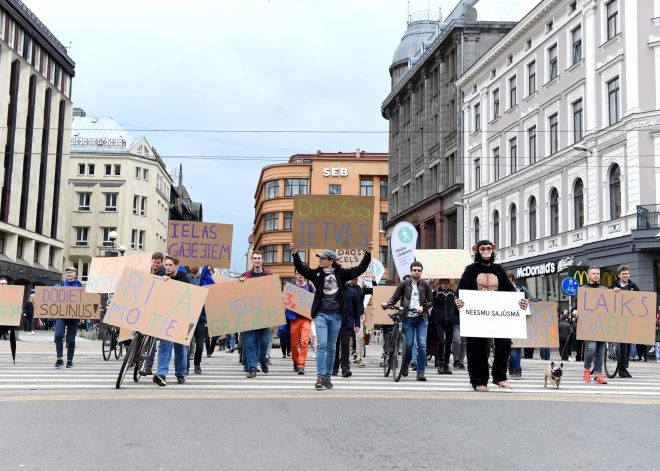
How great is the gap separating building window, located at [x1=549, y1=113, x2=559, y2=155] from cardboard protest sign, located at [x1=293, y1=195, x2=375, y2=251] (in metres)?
25.6

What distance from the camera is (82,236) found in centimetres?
8525

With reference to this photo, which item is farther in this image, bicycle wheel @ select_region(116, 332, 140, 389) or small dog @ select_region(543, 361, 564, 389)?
small dog @ select_region(543, 361, 564, 389)

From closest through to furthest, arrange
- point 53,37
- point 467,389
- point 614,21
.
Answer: point 467,389 → point 614,21 → point 53,37

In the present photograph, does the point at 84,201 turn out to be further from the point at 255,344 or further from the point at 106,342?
the point at 255,344

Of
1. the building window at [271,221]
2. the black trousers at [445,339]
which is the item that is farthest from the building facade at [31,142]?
the black trousers at [445,339]

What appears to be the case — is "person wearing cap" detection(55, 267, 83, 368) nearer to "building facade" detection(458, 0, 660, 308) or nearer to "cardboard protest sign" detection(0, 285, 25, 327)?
"cardboard protest sign" detection(0, 285, 25, 327)

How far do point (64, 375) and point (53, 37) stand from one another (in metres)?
56.7

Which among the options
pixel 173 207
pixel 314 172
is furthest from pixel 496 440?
pixel 173 207

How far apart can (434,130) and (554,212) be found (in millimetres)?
19622

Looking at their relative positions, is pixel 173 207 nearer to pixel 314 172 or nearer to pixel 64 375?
pixel 314 172

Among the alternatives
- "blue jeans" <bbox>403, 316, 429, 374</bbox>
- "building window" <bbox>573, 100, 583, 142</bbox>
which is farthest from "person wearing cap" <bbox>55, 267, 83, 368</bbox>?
"building window" <bbox>573, 100, 583, 142</bbox>

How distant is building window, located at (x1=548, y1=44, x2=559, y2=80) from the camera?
38938 millimetres

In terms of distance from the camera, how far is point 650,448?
630cm

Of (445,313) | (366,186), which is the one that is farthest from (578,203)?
(366,186)
